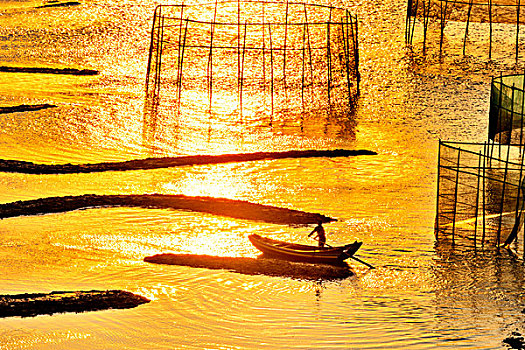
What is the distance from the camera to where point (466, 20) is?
1866 centimetres

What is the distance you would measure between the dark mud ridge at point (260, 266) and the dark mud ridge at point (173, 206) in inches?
46.6

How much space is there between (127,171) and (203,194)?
136 cm

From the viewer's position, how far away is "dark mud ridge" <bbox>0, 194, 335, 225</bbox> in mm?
10641

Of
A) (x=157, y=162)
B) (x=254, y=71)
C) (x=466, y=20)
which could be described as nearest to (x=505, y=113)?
(x=157, y=162)

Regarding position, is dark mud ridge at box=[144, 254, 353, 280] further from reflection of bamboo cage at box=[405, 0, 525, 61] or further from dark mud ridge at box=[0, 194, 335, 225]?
reflection of bamboo cage at box=[405, 0, 525, 61]

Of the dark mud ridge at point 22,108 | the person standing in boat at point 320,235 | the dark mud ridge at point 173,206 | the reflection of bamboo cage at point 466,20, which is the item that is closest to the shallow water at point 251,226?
the dark mud ridge at point 173,206

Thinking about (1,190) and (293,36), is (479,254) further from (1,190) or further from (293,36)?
(293,36)

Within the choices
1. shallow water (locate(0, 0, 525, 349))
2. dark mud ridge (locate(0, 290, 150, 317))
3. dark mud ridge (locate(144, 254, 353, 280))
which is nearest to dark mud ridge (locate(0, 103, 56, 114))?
shallow water (locate(0, 0, 525, 349))

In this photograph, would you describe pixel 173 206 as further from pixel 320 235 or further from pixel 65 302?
pixel 65 302

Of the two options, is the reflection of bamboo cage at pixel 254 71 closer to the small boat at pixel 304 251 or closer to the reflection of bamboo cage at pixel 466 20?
the reflection of bamboo cage at pixel 466 20

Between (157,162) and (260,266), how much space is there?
3.80 metres

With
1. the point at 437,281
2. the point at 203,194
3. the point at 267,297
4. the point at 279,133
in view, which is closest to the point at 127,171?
the point at 203,194

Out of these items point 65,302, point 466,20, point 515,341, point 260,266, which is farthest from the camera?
point 466,20

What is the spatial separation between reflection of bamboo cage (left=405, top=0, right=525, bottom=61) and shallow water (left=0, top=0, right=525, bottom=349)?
4.62ft
